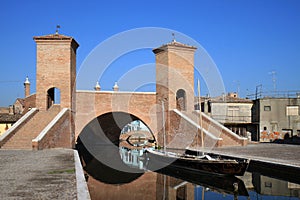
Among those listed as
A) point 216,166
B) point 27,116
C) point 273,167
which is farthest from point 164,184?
point 27,116

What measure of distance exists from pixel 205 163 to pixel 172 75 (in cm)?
884

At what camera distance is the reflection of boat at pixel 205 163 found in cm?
1055

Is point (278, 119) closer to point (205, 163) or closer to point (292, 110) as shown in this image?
point (292, 110)

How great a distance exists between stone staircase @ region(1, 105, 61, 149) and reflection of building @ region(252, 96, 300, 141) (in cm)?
1428

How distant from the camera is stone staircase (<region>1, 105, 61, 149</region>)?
46.9 feet

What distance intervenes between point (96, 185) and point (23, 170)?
10.9ft

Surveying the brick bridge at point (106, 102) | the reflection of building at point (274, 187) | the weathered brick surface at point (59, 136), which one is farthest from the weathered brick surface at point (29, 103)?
the reflection of building at point (274, 187)

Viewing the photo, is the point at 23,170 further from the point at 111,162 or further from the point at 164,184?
the point at 111,162

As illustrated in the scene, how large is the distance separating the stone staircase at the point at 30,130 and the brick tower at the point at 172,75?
607 cm

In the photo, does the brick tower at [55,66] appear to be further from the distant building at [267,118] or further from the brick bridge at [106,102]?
the distant building at [267,118]

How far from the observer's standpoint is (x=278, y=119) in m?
23.8

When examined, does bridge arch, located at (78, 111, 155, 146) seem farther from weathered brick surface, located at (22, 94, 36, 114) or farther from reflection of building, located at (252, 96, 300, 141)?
reflection of building, located at (252, 96, 300, 141)

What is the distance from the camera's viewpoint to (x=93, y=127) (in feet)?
91.4

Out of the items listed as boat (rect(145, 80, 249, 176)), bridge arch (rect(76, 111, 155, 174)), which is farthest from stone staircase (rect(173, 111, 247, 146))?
bridge arch (rect(76, 111, 155, 174))
